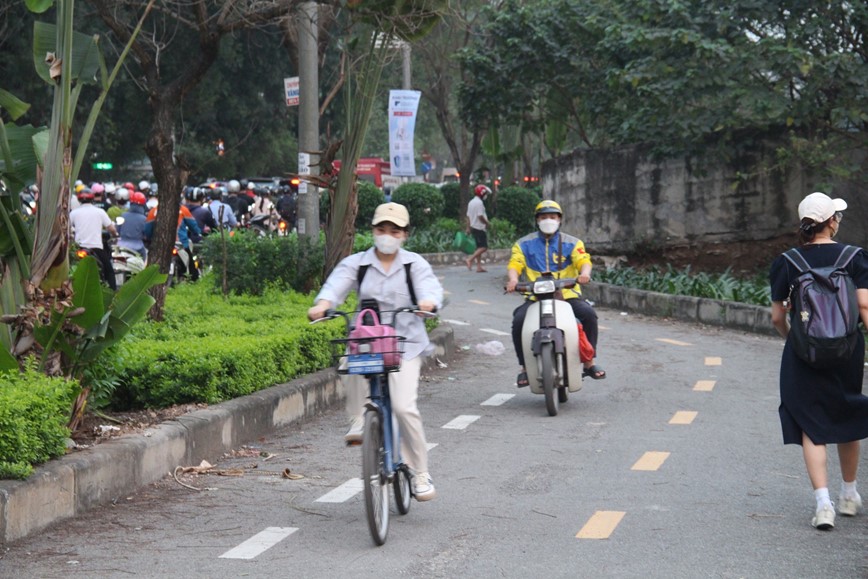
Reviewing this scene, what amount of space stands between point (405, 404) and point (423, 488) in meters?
0.48

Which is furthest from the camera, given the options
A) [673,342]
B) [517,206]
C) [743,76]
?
[517,206]

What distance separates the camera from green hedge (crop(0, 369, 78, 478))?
647 centimetres

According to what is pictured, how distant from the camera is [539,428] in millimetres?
10047

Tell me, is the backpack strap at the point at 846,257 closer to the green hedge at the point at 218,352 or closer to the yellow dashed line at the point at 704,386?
the green hedge at the point at 218,352

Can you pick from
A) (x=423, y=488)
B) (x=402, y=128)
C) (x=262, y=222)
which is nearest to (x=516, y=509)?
(x=423, y=488)

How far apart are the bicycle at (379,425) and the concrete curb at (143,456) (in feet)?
5.11

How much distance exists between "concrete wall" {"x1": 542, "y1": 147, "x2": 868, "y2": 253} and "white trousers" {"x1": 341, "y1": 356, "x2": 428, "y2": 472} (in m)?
13.1

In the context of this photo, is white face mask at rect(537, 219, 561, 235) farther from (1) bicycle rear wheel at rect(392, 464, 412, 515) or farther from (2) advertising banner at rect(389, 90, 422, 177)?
(2) advertising banner at rect(389, 90, 422, 177)

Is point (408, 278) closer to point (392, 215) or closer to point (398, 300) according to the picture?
point (398, 300)

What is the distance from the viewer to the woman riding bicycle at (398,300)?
6875 millimetres

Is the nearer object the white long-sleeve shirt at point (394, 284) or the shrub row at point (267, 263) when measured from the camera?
the white long-sleeve shirt at point (394, 284)

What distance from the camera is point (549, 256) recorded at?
1115cm

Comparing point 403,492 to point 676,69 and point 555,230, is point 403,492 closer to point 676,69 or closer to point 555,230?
point 555,230

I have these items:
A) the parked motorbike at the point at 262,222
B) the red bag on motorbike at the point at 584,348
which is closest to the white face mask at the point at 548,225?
the red bag on motorbike at the point at 584,348
